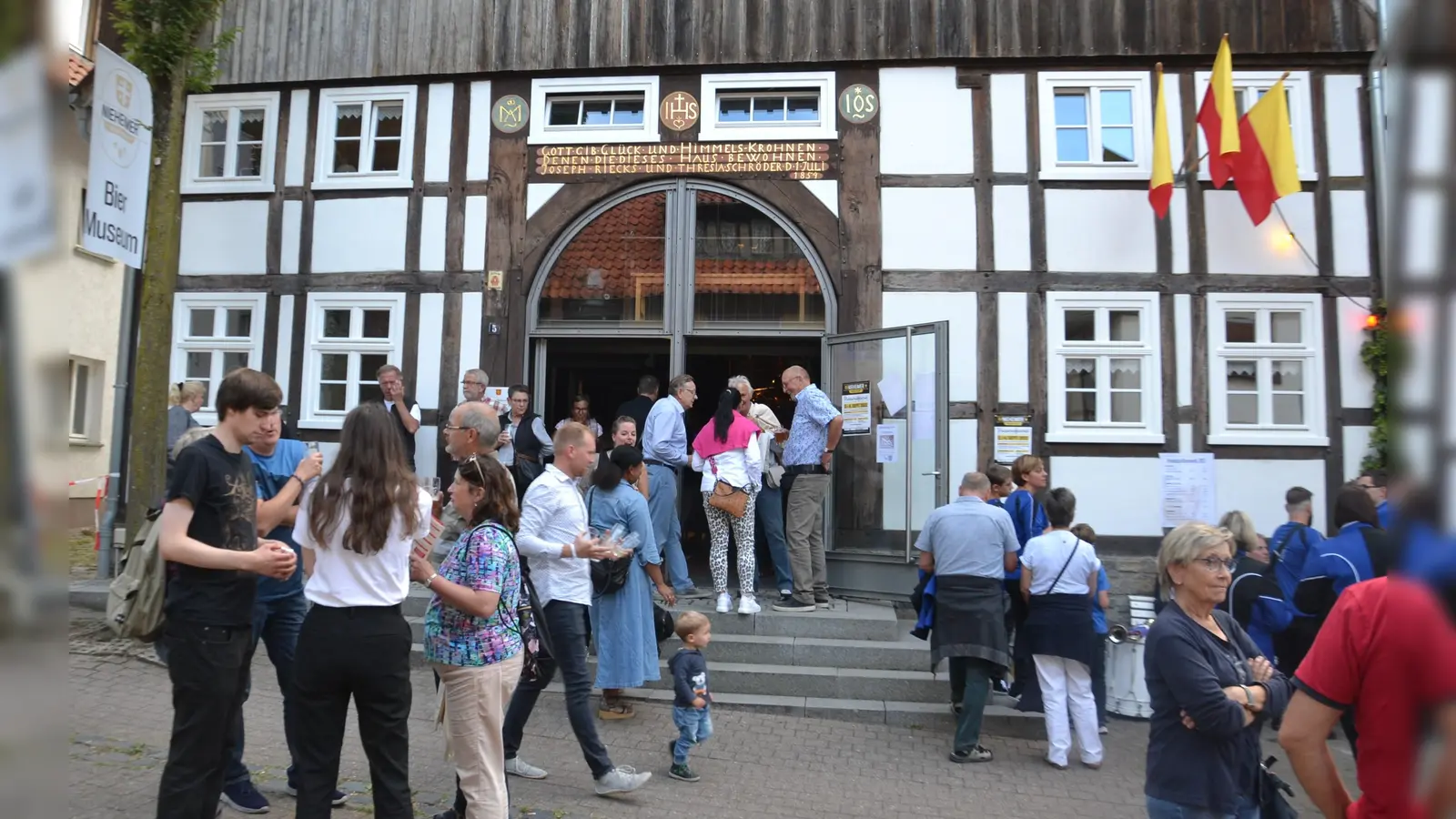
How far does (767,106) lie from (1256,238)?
5.25m

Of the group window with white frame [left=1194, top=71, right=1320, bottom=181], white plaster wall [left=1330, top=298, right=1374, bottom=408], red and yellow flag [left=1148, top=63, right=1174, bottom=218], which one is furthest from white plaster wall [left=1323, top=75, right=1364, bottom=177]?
red and yellow flag [left=1148, top=63, right=1174, bottom=218]

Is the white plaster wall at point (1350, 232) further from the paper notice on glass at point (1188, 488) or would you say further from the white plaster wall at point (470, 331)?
the white plaster wall at point (470, 331)

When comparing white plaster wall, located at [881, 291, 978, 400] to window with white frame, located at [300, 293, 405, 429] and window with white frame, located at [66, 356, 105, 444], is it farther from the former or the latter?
window with white frame, located at [66, 356, 105, 444]

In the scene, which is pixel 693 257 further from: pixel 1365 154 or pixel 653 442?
pixel 1365 154

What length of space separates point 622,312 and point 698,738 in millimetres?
5797

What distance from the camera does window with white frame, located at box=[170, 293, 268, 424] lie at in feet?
35.3

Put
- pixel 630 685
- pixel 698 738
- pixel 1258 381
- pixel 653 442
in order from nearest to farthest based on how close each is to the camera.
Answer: pixel 698 738, pixel 630 685, pixel 653 442, pixel 1258 381

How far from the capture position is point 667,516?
303 inches

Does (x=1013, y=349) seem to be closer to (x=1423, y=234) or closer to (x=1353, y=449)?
(x=1353, y=449)

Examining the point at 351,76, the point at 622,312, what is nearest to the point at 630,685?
the point at 622,312

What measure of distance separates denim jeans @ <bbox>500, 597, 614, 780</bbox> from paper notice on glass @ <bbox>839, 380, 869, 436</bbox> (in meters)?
5.01

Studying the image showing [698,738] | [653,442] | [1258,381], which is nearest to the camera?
[698,738]

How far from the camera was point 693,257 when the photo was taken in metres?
10.2

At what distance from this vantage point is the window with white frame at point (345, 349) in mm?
10508
